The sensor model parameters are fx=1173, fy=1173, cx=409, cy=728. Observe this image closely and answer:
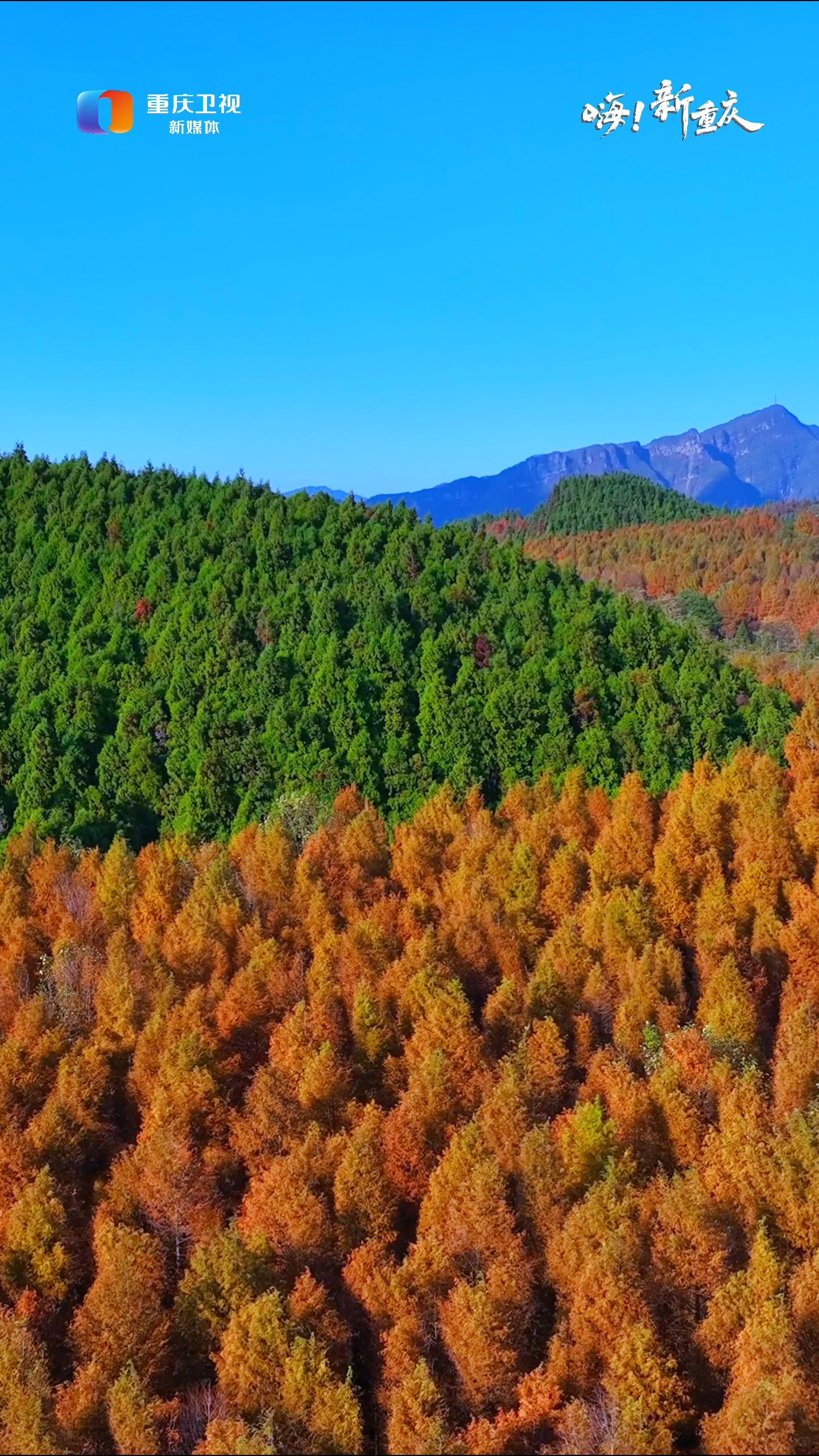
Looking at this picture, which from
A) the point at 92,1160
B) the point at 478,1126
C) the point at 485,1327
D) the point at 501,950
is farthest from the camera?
the point at 501,950

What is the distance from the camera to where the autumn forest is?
3133cm

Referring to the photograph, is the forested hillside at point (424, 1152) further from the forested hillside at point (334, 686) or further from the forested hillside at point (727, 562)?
the forested hillside at point (727, 562)

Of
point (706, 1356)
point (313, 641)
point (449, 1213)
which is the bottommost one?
point (706, 1356)

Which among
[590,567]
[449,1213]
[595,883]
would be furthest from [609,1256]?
[590,567]

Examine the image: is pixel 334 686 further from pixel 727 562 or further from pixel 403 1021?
pixel 727 562

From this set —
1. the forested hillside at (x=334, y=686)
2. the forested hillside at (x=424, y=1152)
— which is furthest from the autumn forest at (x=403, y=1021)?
the forested hillside at (x=334, y=686)

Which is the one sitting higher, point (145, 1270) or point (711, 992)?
point (711, 992)

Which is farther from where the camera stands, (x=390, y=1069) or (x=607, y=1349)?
(x=390, y=1069)

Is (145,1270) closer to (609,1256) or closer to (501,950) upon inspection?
(609,1256)

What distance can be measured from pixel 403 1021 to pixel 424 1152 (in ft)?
27.5

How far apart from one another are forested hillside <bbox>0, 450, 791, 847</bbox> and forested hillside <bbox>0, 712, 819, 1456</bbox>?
13.8 m

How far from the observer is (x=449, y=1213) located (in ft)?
119

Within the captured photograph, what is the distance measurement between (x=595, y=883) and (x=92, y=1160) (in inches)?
1064

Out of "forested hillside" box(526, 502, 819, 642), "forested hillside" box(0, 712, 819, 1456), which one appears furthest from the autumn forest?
"forested hillside" box(526, 502, 819, 642)
